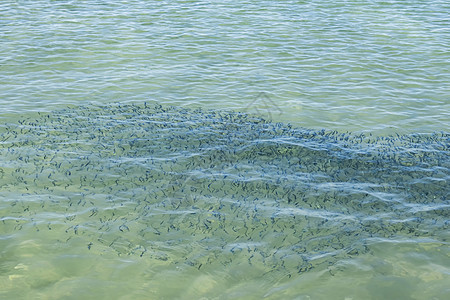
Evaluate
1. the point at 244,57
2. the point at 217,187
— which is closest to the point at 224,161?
the point at 217,187

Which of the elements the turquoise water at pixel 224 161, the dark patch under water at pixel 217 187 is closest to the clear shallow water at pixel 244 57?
the turquoise water at pixel 224 161

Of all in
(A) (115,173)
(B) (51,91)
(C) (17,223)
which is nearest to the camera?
(C) (17,223)

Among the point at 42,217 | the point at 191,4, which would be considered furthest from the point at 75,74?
the point at 191,4

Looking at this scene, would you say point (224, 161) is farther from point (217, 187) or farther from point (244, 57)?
point (244, 57)

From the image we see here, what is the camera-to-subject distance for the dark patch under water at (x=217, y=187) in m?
11.2

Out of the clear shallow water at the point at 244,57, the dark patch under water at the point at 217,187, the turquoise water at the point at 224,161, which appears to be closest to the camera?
the turquoise water at the point at 224,161

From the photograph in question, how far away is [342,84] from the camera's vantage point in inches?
780

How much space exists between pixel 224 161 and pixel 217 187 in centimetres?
138

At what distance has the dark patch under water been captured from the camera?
1118cm

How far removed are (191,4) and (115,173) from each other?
63.8 ft

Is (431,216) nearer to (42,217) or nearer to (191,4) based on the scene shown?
(42,217)

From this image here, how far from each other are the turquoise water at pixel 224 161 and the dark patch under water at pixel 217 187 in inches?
2.0

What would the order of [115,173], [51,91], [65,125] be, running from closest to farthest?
[115,173] → [65,125] → [51,91]

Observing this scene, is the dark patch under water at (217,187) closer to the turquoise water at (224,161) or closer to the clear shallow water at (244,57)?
the turquoise water at (224,161)
